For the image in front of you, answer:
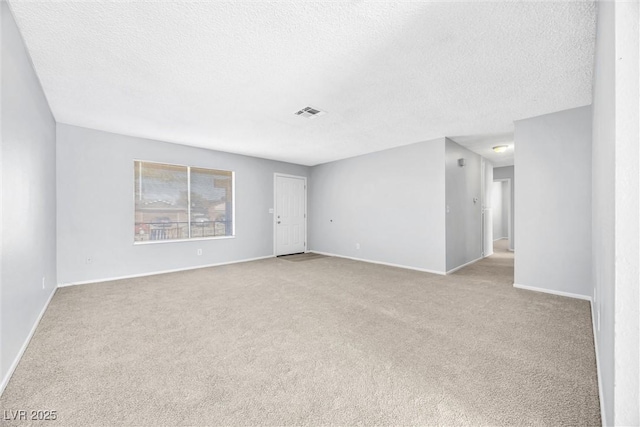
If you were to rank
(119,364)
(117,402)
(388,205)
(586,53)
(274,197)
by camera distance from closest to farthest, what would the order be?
(117,402) < (119,364) < (586,53) < (388,205) < (274,197)

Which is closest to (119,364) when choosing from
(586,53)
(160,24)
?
(160,24)

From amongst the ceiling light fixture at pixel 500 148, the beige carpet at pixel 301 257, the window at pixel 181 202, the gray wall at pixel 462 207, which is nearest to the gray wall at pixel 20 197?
the window at pixel 181 202

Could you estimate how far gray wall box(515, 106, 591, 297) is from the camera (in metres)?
3.29

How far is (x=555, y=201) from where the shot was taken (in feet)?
11.4

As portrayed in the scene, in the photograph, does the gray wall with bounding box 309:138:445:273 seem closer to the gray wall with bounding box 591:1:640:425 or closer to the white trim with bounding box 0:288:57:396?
the gray wall with bounding box 591:1:640:425

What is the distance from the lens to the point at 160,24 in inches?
72.7

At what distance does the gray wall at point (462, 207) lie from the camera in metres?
4.82

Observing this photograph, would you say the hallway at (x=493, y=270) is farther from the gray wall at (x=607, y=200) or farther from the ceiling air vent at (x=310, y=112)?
the ceiling air vent at (x=310, y=112)

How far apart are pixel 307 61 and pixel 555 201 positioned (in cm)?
359

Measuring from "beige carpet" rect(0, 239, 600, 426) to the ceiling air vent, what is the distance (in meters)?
2.40

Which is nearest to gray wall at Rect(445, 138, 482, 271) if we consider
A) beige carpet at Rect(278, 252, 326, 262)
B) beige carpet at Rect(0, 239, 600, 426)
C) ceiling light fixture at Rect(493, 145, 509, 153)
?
ceiling light fixture at Rect(493, 145, 509, 153)

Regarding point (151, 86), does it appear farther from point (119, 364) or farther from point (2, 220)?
point (119, 364)

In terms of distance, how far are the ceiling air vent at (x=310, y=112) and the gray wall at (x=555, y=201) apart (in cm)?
282

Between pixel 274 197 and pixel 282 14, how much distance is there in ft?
16.4
